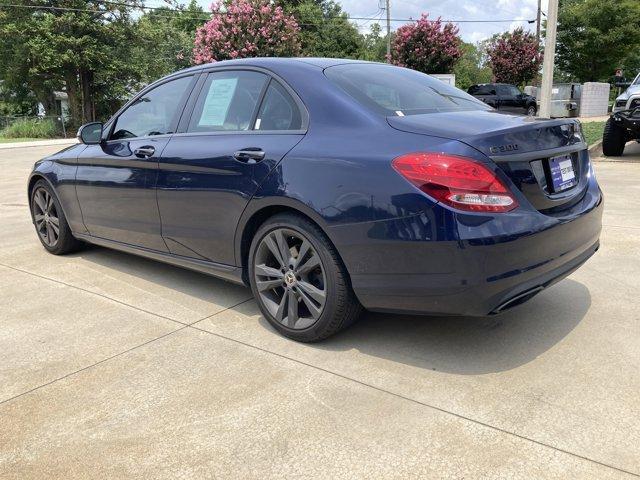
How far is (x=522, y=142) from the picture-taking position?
9.34ft

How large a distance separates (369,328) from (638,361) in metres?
1.44

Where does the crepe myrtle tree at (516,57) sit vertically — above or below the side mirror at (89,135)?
above

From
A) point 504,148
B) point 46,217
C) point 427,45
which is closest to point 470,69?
point 427,45

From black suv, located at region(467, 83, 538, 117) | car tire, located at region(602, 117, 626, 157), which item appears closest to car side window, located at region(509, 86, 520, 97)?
black suv, located at region(467, 83, 538, 117)

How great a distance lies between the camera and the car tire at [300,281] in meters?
3.06

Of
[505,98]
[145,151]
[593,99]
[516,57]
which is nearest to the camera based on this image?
[145,151]

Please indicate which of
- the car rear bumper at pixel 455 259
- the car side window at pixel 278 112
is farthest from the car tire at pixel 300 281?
the car side window at pixel 278 112

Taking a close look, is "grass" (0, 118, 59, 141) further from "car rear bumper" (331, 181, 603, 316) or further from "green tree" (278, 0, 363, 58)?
"car rear bumper" (331, 181, 603, 316)

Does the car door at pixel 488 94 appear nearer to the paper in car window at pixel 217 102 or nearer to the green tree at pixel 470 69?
the green tree at pixel 470 69

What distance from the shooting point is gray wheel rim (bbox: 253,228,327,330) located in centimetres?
317

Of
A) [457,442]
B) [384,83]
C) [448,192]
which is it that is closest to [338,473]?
[457,442]

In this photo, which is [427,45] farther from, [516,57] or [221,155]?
[221,155]

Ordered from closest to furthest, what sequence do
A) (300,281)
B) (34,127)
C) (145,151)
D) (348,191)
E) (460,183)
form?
1. (460,183)
2. (348,191)
3. (300,281)
4. (145,151)
5. (34,127)

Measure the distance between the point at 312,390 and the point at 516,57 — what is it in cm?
3469
